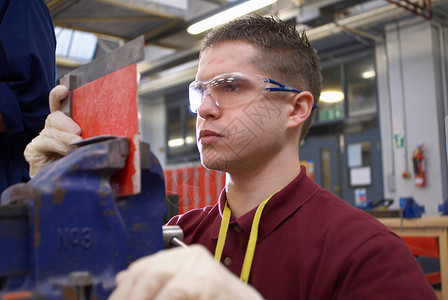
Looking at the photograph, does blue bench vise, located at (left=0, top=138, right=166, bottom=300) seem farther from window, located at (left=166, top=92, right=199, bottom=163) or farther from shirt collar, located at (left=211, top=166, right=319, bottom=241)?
window, located at (left=166, top=92, right=199, bottom=163)

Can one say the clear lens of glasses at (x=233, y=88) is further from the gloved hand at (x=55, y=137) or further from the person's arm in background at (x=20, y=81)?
the person's arm in background at (x=20, y=81)

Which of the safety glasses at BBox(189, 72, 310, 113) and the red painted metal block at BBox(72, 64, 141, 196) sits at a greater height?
the safety glasses at BBox(189, 72, 310, 113)

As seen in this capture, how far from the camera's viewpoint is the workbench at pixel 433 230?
125 inches

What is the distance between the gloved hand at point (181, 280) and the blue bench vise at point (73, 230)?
0.33 feet

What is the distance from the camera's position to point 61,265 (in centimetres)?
60

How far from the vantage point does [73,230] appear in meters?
0.62

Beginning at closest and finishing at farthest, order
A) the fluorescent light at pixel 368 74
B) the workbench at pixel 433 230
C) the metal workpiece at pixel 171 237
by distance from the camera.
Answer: the metal workpiece at pixel 171 237, the workbench at pixel 433 230, the fluorescent light at pixel 368 74

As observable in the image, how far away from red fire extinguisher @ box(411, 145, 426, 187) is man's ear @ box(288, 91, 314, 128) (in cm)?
515

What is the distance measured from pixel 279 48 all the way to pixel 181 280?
2.99 ft

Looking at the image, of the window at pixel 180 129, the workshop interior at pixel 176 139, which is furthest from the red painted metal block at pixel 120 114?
the window at pixel 180 129

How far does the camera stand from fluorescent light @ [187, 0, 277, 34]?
14.5ft

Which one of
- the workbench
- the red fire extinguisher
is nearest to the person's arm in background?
the workbench

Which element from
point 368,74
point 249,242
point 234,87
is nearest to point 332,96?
point 368,74

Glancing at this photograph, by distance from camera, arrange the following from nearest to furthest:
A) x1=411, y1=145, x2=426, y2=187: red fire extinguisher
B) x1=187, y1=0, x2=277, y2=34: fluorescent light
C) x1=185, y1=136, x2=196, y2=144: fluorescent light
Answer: x1=187, y1=0, x2=277, y2=34: fluorescent light < x1=411, y1=145, x2=426, y2=187: red fire extinguisher < x1=185, y1=136, x2=196, y2=144: fluorescent light
